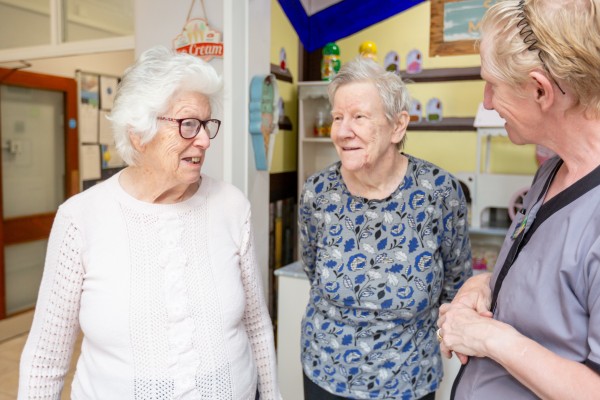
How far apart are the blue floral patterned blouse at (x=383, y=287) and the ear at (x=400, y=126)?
0.31 feet

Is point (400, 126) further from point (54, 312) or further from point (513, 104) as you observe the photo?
point (54, 312)

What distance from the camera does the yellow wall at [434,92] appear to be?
3.56m

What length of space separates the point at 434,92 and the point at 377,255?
2541 millimetres

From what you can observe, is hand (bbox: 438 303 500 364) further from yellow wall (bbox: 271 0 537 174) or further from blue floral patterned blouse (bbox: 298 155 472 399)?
yellow wall (bbox: 271 0 537 174)

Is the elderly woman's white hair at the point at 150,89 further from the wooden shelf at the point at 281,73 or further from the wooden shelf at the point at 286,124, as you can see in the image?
the wooden shelf at the point at 286,124

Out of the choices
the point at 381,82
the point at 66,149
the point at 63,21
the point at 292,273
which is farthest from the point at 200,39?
the point at 66,149

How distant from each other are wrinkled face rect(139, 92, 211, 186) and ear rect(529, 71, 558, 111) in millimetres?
792

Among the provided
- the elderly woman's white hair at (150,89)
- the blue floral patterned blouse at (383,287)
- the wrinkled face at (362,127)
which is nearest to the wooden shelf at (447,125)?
the blue floral patterned blouse at (383,287)

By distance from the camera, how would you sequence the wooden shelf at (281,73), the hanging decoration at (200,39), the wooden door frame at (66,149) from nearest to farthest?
the hanging decoration at (200,39)
the wooden shelf at (281,73)
the wooden door frame at (66,149)

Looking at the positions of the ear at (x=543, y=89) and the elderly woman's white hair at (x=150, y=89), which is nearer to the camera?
the ear at (x=543, y=89)

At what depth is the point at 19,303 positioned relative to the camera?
448 cm

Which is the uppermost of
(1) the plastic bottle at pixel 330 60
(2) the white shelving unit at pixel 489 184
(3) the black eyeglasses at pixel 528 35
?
(1) the plastic bottle at pixel 330 60

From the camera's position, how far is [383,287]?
1.46m

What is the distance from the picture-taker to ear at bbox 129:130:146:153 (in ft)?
Result: 4.17
